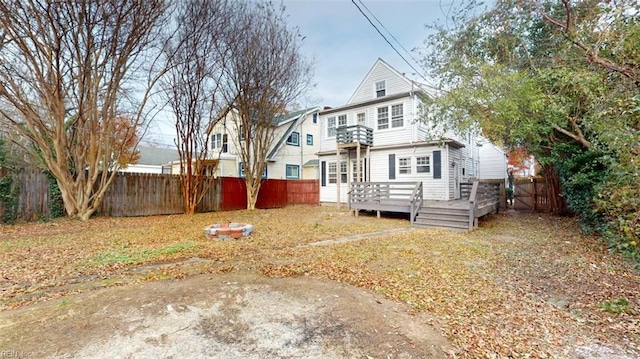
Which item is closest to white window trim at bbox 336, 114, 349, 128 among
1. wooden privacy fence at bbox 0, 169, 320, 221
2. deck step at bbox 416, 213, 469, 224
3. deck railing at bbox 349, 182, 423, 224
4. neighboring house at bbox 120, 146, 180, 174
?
wooden privacy fence at bbox 0, 169, 320, 221

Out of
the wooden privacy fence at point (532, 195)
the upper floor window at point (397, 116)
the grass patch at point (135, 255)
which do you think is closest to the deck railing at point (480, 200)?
the wooden privacy fence at point (532, 195)

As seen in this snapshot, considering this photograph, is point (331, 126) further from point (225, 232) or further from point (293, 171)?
point (225, 232)

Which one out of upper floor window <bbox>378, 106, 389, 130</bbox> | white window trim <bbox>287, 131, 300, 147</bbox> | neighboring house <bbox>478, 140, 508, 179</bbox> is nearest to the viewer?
upper floor window <bbox>378, 106, 389, 130</bbox>

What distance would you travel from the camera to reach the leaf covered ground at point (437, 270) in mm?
2936

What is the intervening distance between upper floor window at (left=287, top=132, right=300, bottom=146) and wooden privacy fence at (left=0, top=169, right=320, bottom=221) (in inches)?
154

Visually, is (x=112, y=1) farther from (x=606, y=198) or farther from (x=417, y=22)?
(x=606, y=198)

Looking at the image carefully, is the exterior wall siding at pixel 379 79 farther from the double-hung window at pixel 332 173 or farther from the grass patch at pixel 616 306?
the grass patch at pixel 616 306

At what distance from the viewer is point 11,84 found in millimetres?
8406

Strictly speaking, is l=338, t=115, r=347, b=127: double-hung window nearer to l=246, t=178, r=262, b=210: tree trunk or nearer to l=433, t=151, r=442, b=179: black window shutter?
l=433, t=151, r=442, b=179: black window shutter

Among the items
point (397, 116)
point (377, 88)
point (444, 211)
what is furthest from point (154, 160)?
point (444, 211)

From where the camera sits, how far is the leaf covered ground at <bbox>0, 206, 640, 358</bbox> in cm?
294

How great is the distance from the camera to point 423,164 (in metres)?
13.4

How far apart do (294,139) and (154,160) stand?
17.0 m

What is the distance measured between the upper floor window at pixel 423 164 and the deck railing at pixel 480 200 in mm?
2662
